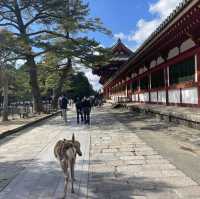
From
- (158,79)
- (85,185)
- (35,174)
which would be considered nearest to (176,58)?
(158,79)

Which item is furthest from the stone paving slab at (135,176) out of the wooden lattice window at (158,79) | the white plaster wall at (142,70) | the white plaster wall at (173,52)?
the white plaster wall at (142,70)

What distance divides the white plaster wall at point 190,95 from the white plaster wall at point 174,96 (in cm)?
85

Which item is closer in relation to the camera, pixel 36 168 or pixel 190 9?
pixel 36 168

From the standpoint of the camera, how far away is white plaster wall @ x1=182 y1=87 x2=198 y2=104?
15.6 m

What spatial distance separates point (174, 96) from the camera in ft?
63.5

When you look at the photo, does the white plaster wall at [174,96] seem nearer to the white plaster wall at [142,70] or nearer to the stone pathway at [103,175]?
the white plaster wall at [142,70]

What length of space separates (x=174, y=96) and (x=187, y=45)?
3823 millimetres

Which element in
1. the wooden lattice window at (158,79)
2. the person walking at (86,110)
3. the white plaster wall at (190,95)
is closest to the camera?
the white plaster wall at (190,95)

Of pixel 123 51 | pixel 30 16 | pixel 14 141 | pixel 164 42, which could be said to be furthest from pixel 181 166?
pixel 123 51

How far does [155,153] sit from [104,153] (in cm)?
132

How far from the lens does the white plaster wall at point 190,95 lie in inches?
614

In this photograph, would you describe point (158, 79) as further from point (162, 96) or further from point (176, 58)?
point (176, 58)

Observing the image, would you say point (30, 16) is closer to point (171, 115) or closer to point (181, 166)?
point (171, 115)

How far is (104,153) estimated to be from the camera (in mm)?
9586
